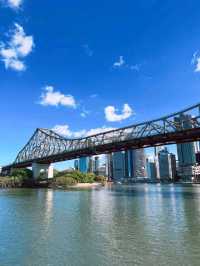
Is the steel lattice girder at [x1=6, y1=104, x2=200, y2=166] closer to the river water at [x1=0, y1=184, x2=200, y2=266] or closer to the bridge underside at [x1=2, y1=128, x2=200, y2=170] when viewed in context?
the bridge underside at [x1=2, y1=128, x2=200, y2=170]

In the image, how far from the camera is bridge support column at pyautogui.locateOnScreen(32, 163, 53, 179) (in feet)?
356

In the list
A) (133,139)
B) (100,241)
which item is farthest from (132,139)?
(100,241)

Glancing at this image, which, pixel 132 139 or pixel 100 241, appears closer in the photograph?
pixel 100 241

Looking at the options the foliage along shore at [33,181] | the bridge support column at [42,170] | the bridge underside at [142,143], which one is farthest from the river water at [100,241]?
the bridge support column at [42,170]

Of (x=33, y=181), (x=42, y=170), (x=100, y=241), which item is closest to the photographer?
(x=100, y=241)

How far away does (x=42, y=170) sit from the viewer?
112125 millimetres

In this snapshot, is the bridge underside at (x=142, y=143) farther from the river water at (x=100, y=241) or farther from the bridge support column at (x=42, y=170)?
the river water at (x=100, y=241)

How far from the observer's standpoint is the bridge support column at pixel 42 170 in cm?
10845

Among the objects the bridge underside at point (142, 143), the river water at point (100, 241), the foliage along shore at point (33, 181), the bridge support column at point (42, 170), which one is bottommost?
the river water at point (100, 241)

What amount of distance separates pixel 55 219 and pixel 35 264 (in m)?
11.3

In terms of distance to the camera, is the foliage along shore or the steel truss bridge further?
the foliage along shore

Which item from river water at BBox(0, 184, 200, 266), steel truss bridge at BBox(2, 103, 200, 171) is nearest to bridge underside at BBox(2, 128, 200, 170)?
steel truss bridge at BBox(2, 103, 200, 171)

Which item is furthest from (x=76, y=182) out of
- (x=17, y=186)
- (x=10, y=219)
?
(x=10, y=219)

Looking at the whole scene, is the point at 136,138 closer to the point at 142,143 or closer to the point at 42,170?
the point at 142,143
